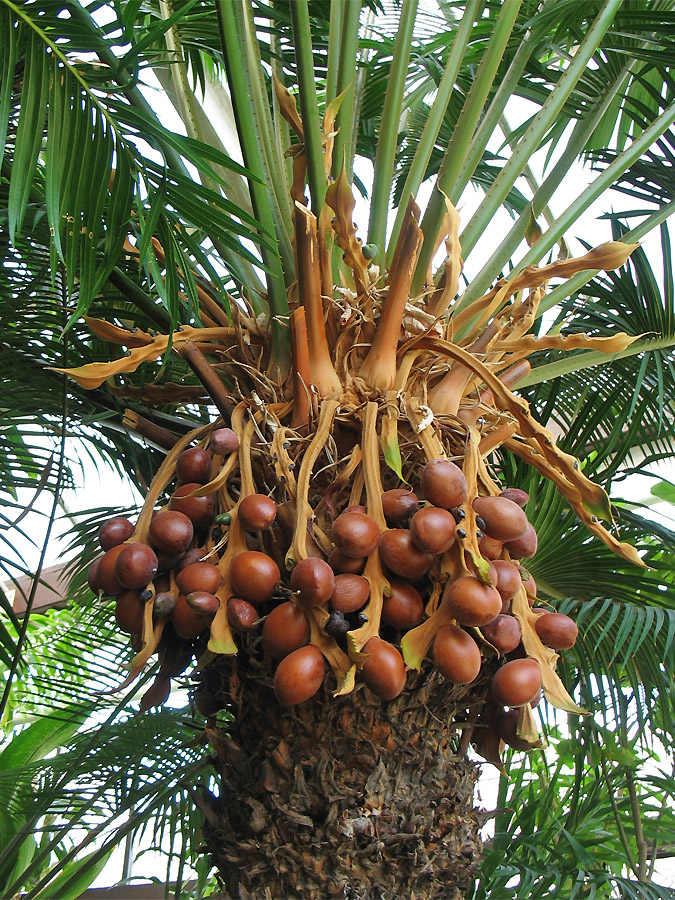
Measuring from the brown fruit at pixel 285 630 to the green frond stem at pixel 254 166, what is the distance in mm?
354

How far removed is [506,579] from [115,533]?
0.42 meters

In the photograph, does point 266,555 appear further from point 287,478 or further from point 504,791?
point 504,791

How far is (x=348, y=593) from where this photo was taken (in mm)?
737

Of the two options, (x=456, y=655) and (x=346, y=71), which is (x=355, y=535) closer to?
(x=456, y=655)

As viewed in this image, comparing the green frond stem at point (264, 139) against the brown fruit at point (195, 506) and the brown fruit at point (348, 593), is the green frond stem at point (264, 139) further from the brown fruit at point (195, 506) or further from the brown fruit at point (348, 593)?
the brown fruit at point (348, 593)

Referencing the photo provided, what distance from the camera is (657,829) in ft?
6.37

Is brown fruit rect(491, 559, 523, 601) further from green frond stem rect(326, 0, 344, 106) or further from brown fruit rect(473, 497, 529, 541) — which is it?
green frond stem rect(326, 0, 344, 106)

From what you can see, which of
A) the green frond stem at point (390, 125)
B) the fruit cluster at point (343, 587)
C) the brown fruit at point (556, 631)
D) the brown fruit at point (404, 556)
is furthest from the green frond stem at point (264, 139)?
the brown fruit at point (556, 631)

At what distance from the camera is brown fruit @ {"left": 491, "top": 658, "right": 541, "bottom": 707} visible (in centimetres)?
76

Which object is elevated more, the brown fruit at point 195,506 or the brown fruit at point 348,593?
the brown fruit at point 195,506

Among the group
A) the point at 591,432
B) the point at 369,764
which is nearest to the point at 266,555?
the point at 369,764

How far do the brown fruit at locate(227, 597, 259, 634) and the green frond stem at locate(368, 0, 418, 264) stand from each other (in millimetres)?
507

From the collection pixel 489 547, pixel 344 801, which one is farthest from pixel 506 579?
pixel 344 801

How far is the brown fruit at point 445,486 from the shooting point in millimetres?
750
